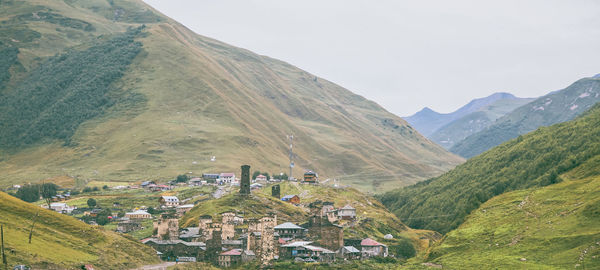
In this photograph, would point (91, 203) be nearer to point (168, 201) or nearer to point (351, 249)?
point (168, 201)

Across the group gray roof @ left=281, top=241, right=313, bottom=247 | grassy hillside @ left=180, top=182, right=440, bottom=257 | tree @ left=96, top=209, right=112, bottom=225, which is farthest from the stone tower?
gray roof @ left=281, top=241, right=313, bottom=247

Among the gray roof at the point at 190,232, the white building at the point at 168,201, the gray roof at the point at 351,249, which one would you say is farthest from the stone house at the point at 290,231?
the white building at the point at 168,201

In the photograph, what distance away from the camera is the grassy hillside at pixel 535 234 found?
93.6 meters

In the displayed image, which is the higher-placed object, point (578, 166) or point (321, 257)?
point (578, 166)

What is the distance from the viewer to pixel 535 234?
108 m

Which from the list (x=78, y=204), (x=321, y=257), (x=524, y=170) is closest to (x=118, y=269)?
(x=321, y=257)

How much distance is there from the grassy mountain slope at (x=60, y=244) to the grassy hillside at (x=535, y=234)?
51.6 metres

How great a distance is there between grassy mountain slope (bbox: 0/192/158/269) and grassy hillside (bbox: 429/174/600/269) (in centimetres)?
5164

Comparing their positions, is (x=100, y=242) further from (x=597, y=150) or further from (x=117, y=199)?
(x=597, y=150)

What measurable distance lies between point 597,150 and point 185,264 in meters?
102

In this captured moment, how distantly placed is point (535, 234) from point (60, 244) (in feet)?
248

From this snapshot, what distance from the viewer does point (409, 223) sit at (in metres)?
198

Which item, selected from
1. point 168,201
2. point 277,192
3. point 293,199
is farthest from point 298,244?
point 168,201

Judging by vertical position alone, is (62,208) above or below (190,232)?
below
